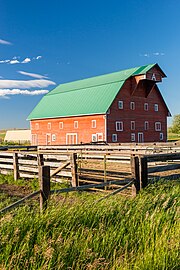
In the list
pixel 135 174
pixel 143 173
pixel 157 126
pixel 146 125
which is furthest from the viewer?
pixel 157 126

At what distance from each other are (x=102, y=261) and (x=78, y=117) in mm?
37644

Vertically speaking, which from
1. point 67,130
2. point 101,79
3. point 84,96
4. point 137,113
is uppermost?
point 101,79

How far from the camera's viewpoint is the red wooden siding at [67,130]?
1509 inches

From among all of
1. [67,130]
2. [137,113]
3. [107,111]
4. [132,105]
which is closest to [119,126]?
[107,111]

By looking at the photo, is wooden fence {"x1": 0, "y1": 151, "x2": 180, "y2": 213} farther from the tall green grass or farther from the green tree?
the green tree

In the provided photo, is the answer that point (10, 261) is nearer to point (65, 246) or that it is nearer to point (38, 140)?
point (65, 246)

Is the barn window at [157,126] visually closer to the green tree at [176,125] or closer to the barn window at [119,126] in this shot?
the barn window at [119,126]

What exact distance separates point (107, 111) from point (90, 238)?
33142 mm

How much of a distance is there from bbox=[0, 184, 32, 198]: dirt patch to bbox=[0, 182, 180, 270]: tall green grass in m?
4.68

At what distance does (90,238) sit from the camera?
418 centimetres

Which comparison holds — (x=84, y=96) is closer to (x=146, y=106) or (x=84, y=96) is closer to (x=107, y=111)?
(x=107, y=111)

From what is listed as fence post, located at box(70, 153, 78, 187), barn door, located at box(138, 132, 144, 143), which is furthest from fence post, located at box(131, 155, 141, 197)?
barn door, located at box(138, 132, 144, 143)

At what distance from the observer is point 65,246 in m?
3.91

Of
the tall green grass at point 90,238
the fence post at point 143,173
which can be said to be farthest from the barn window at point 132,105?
the tall green grass at point 90,238
